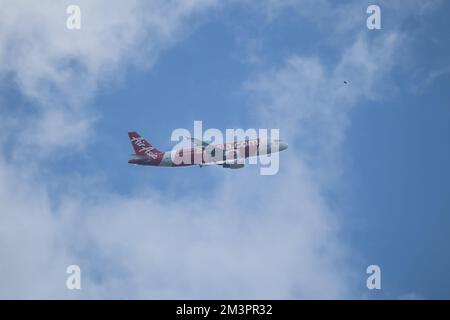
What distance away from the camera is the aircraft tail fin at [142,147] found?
170625mm

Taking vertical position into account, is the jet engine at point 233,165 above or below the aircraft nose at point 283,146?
below

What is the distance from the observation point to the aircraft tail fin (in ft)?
560

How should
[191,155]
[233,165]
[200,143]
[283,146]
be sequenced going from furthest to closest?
[283,146] → [233,165] → [191,155] → [200,143]

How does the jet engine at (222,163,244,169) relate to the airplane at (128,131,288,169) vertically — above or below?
below

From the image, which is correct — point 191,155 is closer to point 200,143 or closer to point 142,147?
point 200,143

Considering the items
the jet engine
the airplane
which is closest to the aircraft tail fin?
the airplane

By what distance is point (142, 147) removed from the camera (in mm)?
171125

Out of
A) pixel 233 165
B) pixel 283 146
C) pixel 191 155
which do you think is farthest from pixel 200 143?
pixel 283 146

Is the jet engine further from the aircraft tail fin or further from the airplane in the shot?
the aircraft tail fin

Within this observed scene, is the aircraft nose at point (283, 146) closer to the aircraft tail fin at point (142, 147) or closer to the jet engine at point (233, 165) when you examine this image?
the jet engine at point (233, 165)

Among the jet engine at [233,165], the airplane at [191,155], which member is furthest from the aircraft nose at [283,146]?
the jet engine at [233,165]

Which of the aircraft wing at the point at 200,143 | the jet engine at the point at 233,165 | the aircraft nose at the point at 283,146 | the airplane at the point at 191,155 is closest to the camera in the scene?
the aircraft wing at the point at 200,143
